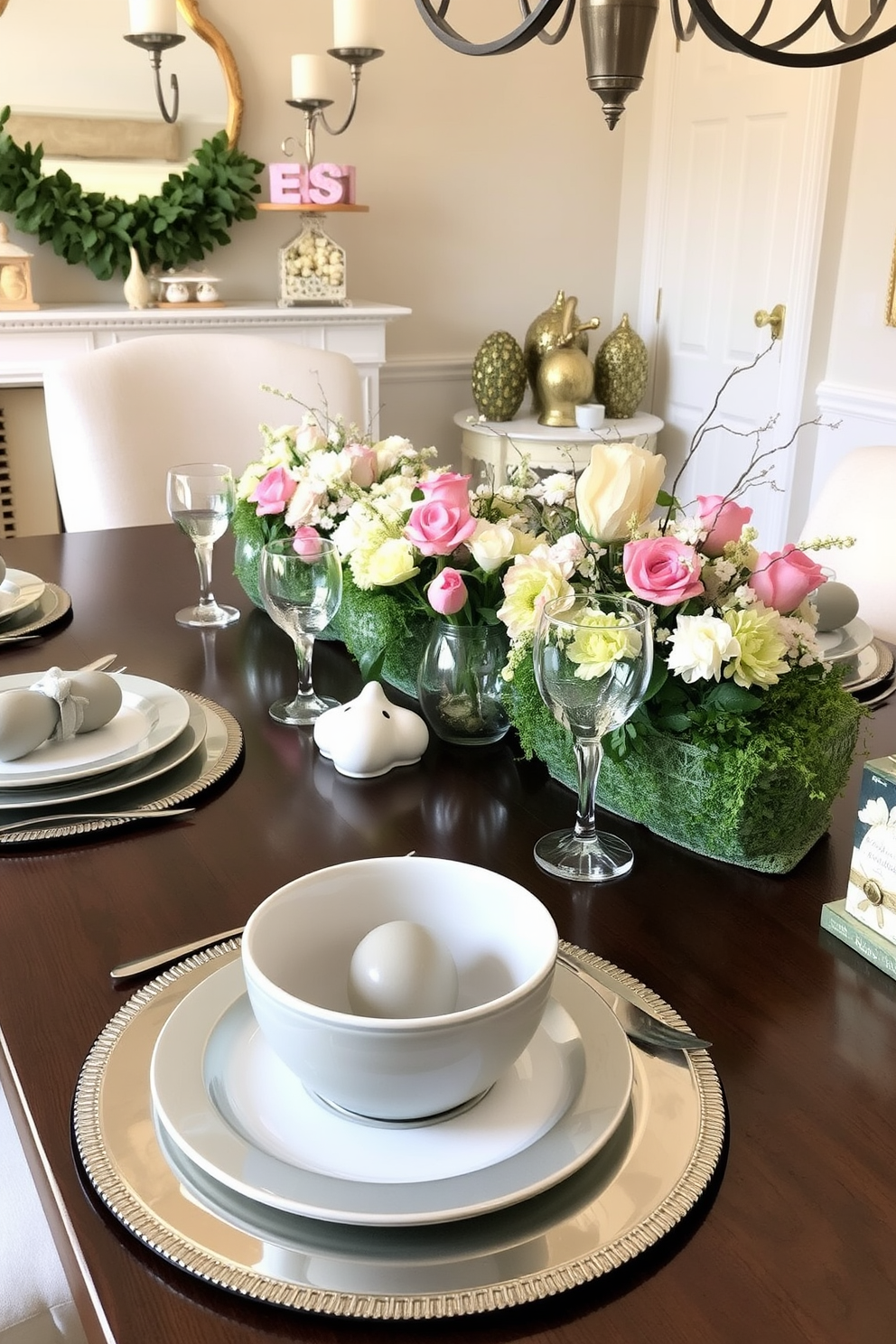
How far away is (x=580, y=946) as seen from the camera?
0.75m

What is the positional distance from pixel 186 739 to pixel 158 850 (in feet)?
0.56

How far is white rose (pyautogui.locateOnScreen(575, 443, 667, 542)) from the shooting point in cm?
87

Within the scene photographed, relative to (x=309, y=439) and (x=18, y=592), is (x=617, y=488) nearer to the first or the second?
(x=309, y=439)

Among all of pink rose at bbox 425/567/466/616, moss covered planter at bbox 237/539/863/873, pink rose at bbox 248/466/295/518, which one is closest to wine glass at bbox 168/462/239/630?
pink rose at bbox 248/466/295/518

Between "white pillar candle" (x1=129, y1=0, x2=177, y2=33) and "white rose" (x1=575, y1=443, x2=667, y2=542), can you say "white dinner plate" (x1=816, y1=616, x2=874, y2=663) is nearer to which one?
"white rose" (x1=575, y1=443, x2=667, y2=542)

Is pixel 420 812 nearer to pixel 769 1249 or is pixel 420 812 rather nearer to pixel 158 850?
pixel 158 850

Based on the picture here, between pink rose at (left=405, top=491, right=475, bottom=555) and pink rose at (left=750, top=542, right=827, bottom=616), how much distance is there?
0.25 m

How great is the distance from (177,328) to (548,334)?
1098 mm

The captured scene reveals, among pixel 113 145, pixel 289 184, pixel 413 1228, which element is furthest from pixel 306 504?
pixel 113 145

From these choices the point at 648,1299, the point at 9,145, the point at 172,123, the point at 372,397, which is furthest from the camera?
the point at 372,397

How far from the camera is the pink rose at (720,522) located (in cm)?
89

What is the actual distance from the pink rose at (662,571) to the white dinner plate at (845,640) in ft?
1.49

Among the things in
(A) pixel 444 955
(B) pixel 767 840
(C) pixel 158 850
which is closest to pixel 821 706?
(B) pixel 767 840

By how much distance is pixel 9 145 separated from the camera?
297 centimetres
